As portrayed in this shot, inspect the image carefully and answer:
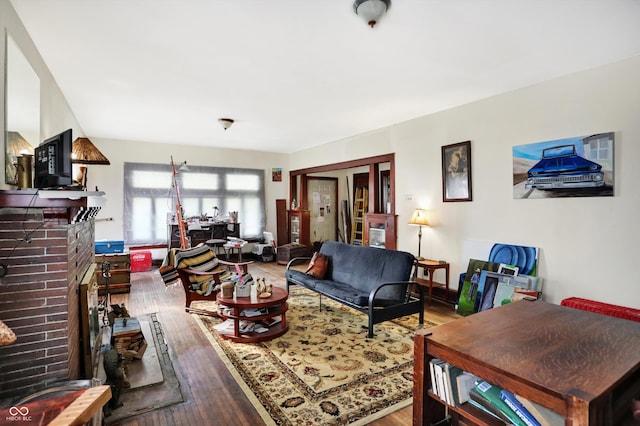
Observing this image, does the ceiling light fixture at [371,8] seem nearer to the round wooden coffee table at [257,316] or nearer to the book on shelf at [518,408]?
the book on shelf at [518,408]

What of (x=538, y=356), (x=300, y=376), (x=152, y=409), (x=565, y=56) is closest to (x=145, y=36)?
(x=152, y=409)

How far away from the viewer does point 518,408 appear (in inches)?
51.9

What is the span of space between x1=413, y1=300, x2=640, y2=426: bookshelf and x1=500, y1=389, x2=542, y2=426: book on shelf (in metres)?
0.10

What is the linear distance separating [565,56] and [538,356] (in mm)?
2885

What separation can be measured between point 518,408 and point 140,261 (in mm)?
6943

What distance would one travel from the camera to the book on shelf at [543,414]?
1.20m

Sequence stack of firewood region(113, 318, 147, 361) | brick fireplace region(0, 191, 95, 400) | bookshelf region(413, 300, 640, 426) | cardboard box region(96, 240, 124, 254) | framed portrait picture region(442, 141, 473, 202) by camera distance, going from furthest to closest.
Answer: cardboard box region(96, 240, 124, 254)
framed portrait picture region(442, 141, 473, 202)
stack of firewood region(113, 318, 147, 361)
brick fireplace region(0, 191, 95, 400)
bookshelf region(413, 300, 640, 426)

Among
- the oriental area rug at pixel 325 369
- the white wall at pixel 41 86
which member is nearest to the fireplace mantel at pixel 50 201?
the white wall at pixel 41 86

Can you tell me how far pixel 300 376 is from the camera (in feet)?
8.86

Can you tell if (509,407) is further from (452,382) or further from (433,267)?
(433,267)

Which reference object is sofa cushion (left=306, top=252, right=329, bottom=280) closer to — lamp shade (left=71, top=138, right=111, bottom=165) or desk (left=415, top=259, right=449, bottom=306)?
desk (left=415, top=259, right=449, bottom=306)

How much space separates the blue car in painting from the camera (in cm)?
327

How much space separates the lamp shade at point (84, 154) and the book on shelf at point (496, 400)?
157 inches

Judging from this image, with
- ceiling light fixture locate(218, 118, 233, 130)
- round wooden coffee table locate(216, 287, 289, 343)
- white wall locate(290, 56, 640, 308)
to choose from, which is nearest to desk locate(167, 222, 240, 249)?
ceiling light fixture locate(218, 118, 233, 130)
